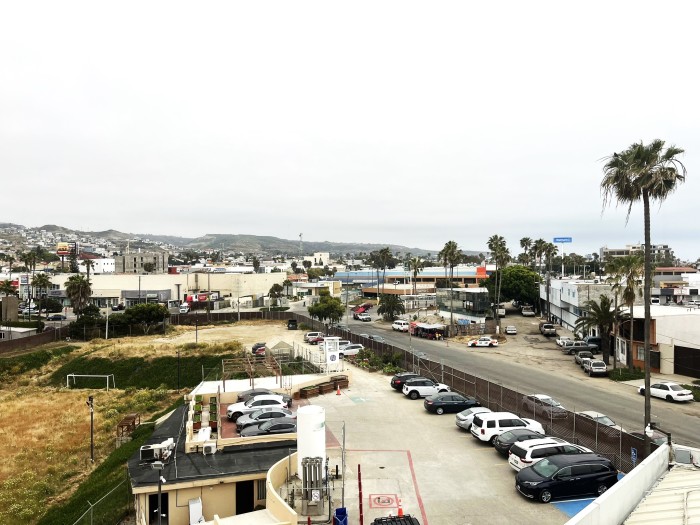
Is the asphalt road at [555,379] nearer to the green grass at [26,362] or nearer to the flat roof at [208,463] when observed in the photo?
the flat roof at [208,463]

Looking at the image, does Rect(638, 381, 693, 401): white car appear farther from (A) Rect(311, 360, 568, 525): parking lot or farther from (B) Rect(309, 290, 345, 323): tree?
(B) Rect(309, 290, 345, 323): tree

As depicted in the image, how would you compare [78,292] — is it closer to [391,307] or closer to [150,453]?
[391,307]

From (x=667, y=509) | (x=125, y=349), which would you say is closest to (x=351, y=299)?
(x=125, y=349)

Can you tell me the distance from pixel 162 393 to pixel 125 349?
16.2 metres

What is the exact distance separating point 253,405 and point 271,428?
16.5 feet

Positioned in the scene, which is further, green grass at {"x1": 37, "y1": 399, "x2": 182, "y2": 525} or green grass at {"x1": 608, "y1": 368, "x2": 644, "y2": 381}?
green grass at {"x1": 608, "y1": 368, "x2": 644, "y2": 381}

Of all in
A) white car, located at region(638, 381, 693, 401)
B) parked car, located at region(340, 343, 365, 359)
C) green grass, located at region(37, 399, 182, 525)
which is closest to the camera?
green grass, located at region(37, 399, 182, 525)

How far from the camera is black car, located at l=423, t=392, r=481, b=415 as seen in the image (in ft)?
91.5

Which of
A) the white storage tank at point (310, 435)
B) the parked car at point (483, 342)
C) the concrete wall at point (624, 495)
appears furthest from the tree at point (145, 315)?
the concrete wall at point (624, 495)

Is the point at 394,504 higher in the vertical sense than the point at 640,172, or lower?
lower

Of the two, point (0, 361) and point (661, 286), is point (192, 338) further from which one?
point (661, 286)

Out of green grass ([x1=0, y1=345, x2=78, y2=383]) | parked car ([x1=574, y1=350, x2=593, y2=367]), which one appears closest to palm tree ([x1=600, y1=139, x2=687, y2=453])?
parked car ([x1=574, y1=350, x2=593, y2=367])

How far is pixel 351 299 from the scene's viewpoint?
124875 millimetres

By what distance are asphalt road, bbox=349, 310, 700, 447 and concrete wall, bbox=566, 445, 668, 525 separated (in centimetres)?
1336
